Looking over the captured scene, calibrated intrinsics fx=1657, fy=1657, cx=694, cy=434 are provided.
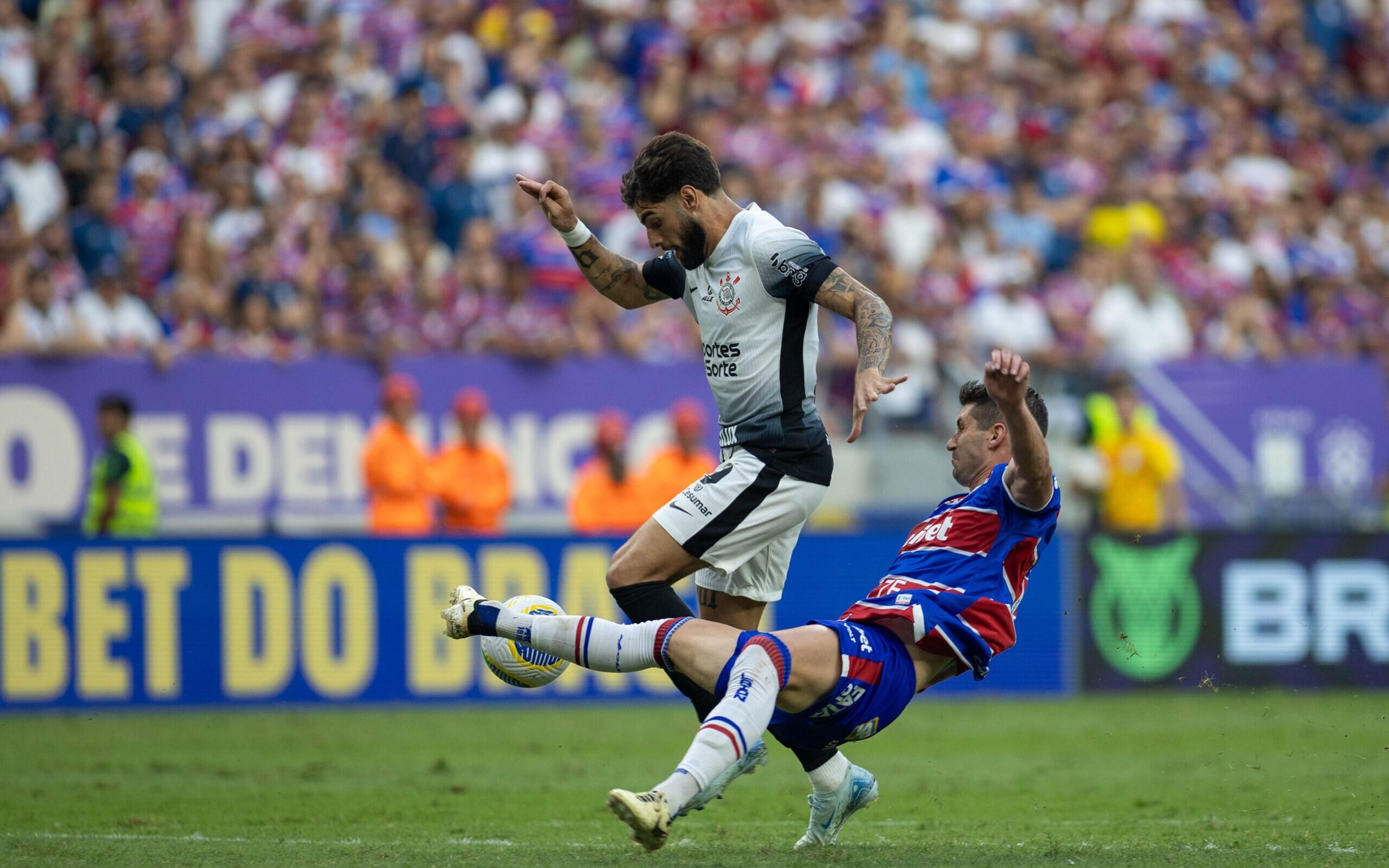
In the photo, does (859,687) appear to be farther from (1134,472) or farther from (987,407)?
(1134,472)

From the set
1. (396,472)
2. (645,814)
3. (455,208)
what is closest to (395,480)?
(396,472)

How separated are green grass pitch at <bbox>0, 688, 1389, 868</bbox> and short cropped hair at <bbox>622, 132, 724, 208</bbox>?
250cm

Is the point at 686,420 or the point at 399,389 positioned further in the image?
the point at 686,420

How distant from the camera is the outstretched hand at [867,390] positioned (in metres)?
5.67

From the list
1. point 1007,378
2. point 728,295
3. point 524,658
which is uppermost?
point 728,295

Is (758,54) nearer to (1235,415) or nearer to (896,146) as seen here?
(896,146)

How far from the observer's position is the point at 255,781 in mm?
8953

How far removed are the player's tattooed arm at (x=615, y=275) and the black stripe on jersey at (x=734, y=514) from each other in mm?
975

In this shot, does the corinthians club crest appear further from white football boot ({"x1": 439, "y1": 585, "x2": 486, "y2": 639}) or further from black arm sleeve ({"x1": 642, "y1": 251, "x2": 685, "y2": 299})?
white football boot ({"x1": 439, "y1": 585, "x2": 486, "y2": 639})

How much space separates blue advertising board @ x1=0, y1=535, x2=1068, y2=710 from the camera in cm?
1191

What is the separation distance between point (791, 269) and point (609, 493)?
7596 millimetres

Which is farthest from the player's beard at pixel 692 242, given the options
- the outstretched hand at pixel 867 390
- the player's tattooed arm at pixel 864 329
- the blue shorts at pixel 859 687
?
the blue shorts at pixel 859 687

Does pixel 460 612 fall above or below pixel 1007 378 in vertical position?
below

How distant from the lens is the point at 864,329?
598 centimetres
